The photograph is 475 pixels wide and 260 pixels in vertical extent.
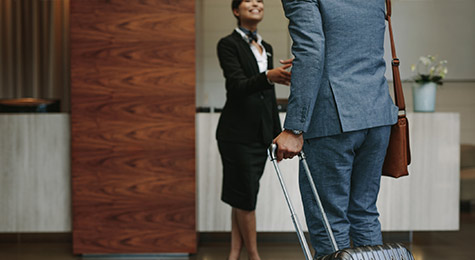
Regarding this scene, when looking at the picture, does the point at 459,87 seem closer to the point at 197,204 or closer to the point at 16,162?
the point at 197,204

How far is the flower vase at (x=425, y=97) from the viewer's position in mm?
3938

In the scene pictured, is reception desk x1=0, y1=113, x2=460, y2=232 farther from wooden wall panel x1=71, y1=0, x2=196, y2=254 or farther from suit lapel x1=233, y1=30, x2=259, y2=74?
suit lapel x1=233, y1=30, x2=259, y2=74

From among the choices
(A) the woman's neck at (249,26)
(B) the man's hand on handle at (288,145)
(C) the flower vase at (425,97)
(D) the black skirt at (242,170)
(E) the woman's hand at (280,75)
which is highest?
(A) the woman's neck at (249,26)

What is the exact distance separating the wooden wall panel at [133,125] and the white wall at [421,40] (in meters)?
0.57

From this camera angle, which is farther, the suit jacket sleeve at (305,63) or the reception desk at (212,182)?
the reception desk at (212,182)

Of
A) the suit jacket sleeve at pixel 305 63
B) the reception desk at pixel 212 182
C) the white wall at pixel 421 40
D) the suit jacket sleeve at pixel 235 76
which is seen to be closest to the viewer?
the suit jacket sleeve at pixel 305 63

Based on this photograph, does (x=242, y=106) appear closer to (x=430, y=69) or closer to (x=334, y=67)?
(x=334, y=67)

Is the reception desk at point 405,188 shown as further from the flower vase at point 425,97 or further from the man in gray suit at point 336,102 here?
the man in gray suit at point 336,102

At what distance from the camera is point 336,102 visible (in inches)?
67.7

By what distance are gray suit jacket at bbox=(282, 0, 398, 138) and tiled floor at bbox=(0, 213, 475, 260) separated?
6.38 feet

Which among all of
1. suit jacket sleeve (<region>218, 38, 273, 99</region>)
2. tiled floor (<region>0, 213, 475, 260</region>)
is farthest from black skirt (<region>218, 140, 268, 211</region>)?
tiled floor (<region>0, 213, 475, 260</region>)

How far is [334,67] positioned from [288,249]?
7.39 feet

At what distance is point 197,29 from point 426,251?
2.16 m

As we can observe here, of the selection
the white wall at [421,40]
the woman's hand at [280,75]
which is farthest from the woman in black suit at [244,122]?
the white wall at [421,40]
